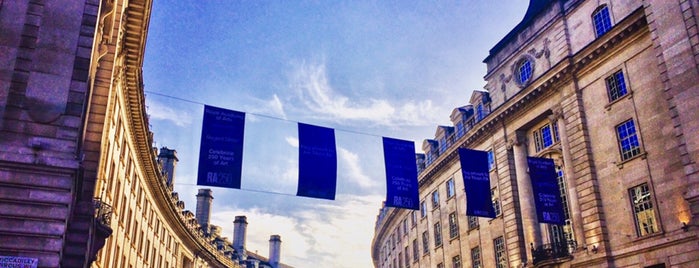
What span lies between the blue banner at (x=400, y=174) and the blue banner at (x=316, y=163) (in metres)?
3.02

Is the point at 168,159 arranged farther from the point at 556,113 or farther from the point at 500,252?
the point at 556,113

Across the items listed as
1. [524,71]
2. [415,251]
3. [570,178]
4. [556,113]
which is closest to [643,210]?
[570,178]

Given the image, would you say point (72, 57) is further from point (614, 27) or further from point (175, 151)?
point (175, 151)

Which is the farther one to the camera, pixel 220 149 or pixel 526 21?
pixel 526 21

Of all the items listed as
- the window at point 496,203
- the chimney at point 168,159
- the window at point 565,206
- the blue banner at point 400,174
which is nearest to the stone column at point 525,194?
the window at point 565,206

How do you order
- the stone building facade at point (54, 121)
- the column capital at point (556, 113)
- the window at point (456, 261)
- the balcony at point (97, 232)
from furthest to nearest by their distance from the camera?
the window at point (456, 261), the column capital at point (556, 113), the balcony at point (97, 232), the stone building facade at point (54, 121)

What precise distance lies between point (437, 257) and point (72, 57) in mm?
37583

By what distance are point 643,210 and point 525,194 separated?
943cm

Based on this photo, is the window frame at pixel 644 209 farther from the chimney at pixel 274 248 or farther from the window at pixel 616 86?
the chimney at pixel 274 248

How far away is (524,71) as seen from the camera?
38.5 meters

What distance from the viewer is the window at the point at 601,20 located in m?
31.7

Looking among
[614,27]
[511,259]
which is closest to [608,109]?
[614,27]

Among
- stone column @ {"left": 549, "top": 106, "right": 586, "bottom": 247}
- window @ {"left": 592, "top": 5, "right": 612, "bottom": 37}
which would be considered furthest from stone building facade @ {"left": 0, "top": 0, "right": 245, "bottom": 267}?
window @ {"left": 592, "top": 5, "right": 612, "bottom": 37}

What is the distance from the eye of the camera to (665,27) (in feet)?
85.4
